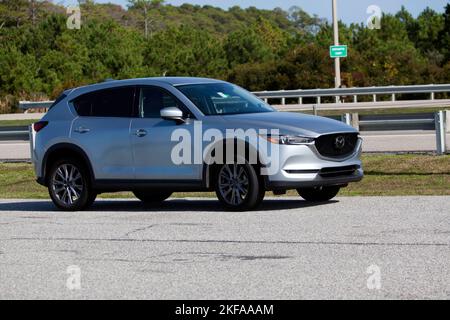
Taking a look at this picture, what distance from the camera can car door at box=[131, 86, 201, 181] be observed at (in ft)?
44.3

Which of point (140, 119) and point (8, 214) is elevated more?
point (140, 119)

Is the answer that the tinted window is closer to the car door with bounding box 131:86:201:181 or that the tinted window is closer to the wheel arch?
the car door with bounding box 131:86:201:181

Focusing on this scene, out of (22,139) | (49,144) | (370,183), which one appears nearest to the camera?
(49,144)

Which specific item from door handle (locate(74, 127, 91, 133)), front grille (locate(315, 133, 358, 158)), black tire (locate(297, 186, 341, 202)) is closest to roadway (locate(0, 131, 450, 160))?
black tire (locate(297, 186, 341, 202))

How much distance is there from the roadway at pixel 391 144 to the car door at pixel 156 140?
7.58m

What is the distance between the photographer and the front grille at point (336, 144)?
13023 millimetres

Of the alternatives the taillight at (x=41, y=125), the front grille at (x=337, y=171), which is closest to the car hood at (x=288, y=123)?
the front grille at (x=337, y=171)

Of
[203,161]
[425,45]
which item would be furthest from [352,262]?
[425,45]

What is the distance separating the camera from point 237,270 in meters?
8.79

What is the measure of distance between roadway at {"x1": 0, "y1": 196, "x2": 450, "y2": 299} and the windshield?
4.17 feet

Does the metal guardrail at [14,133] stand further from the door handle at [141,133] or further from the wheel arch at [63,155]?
the door handle at [141,133]

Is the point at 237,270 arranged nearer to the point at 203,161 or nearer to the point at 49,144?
the point at 203,161

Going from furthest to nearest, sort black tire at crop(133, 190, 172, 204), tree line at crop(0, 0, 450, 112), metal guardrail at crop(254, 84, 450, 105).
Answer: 1. tree line at crop(0, 0, 450, 112)
2. metal guardrail at crop(254, 84, 450, 105)
3. black tire at crop(133, 190, 172, 204)

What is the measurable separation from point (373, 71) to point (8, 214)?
36.6m
